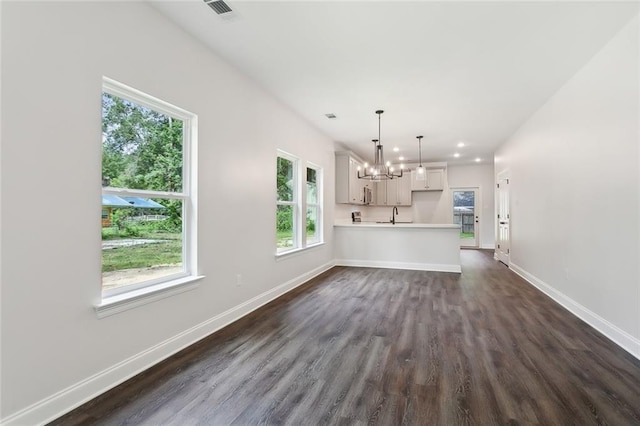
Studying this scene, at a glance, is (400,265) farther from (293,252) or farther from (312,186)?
(293,252)

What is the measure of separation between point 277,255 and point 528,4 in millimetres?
3555

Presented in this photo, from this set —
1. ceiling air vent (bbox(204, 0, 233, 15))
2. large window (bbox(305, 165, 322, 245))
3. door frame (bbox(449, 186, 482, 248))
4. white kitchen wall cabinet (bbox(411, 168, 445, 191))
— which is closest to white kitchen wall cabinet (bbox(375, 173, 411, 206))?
white kitchen wall cabinet (bbox(411, 168, 445, 191))

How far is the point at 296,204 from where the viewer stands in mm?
5031

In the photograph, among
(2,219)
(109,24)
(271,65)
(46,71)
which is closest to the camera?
(2,219)

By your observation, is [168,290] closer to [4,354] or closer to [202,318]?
[202,318]

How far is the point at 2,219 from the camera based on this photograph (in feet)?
5.03

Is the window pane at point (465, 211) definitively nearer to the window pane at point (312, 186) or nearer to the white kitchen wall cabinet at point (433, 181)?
the white kitchen wall cabinet at point (433, 181)

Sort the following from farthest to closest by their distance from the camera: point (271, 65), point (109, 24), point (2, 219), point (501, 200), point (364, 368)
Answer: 1. point (501, 200)
2. point (271, 65)
3. point (364, 368)
4. point (109, 24)
5. point (2, 219)

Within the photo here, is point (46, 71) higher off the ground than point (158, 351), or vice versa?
point (46, 71)

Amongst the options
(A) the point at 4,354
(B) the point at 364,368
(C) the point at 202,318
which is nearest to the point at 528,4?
(B) the point at 364,368

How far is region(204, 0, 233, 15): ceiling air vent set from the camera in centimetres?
229

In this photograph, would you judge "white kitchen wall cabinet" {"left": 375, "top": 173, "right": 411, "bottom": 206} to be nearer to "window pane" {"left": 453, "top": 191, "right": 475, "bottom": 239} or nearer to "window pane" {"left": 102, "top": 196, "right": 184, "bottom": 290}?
"window pane" {"left": 453, "top": 191, "right": 475, "bottom": 239}

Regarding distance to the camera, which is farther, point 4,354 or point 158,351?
point 158,351

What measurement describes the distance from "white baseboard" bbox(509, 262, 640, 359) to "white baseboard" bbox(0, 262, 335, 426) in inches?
137
